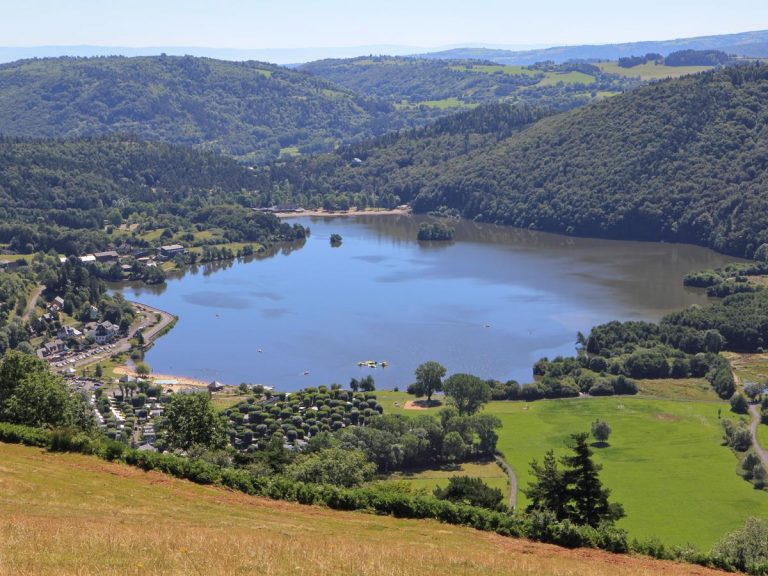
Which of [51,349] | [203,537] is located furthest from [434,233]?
[203,537]

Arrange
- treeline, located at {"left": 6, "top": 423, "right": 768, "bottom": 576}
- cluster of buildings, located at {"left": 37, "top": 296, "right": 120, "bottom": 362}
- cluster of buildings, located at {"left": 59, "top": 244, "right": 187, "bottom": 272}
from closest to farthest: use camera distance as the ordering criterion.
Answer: treeline, located at {"left": 6, "top": 423, "right": 768, "bottom": 576}
cluster of buildings, located at {"left": 37, "top": 296, "right": 120, "bottom": 362}
cluster of buildings, located at {"left": 59, "top": 244, "right": 187, "bottom": 272}

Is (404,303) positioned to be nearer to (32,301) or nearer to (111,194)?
(32,301)

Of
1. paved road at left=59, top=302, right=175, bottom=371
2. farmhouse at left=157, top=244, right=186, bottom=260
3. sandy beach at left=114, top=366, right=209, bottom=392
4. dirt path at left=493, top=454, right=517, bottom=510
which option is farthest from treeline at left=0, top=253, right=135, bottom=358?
dirt path at left=493, top=454, right=517, bottom=510

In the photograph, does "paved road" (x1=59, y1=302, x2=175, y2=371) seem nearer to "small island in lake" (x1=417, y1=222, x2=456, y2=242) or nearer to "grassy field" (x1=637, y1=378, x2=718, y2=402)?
"grassy field" (x1=637, y1=378, x2=718, y2=402)

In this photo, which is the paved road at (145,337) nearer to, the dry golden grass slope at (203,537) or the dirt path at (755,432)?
the dirt path at (755,432)

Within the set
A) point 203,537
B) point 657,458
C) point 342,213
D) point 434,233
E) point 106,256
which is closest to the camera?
point 203,537

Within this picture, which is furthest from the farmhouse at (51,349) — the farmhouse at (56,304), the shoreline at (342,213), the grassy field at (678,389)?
the shoreline at (342,213)

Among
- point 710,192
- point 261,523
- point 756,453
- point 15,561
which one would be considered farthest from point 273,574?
point 710,192
